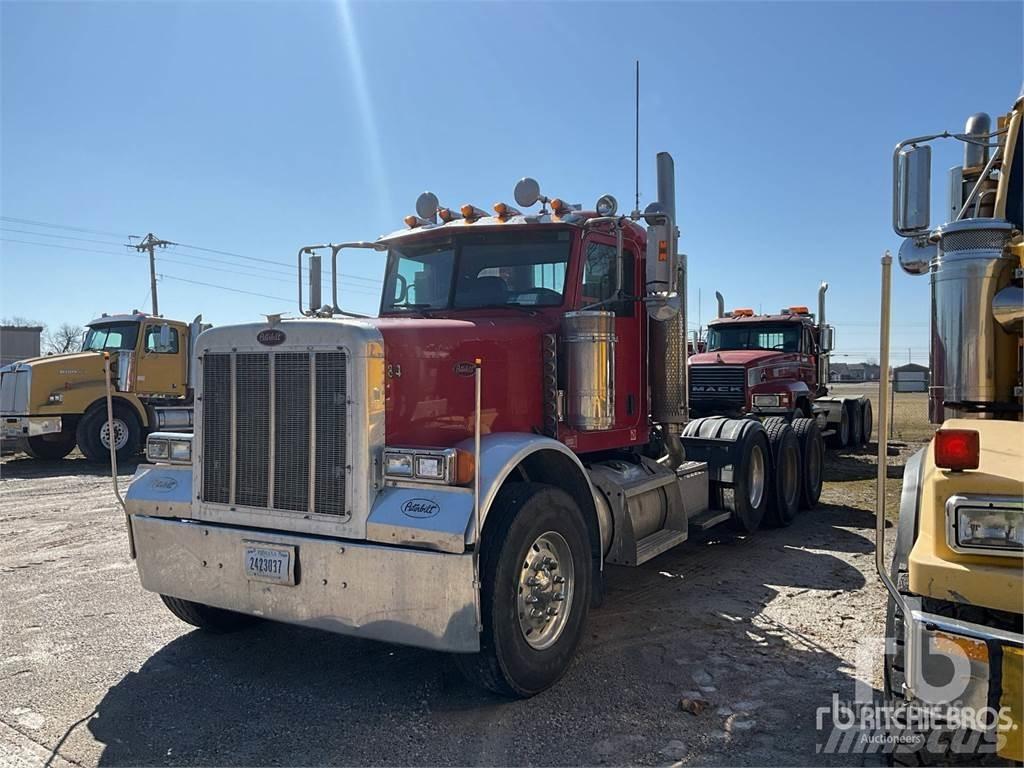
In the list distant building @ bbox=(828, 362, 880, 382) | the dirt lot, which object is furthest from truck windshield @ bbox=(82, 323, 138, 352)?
distant building @ bbox=(828, 362, 880, 382)

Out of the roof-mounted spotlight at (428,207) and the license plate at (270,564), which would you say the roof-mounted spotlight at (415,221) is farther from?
the license plate at (270,564)

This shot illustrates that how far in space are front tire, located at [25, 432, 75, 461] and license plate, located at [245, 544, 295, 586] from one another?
1242cm

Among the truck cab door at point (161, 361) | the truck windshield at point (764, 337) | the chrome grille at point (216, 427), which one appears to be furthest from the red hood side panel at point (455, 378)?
the truck cab door at point (161, 361)

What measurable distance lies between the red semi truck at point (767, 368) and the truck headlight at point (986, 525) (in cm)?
783

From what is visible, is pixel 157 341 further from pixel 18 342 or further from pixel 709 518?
pixel 18 342

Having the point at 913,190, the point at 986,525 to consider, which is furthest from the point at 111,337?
the point at 986,525

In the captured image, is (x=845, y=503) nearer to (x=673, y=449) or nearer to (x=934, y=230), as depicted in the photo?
(x=673, y=449)

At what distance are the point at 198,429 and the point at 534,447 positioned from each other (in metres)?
1.89

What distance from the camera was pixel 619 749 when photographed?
11.0 feet

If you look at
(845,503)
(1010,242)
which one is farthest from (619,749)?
(845,503)

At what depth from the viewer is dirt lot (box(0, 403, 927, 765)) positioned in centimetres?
339

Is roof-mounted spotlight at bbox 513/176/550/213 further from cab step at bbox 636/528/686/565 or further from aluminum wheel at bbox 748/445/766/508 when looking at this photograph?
aluminum wheel at bbox 748/445/766/508

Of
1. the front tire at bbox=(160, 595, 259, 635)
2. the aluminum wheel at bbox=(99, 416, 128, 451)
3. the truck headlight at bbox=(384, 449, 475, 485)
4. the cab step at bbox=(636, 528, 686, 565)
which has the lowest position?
the front tire at bbox=(160, 595, 259, 635)

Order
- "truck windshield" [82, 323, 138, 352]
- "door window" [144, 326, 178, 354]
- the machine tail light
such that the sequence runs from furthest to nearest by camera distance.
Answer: "door window" [144, 326, 178, 354] → "truck windshield" [82, 323, 138, 352] → the machine tail light
